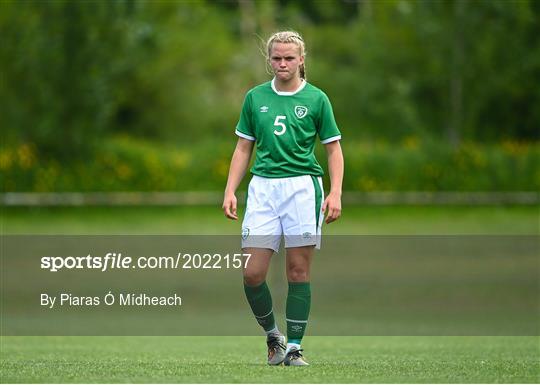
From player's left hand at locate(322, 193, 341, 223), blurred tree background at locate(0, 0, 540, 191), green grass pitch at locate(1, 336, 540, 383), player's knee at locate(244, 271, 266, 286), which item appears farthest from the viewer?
blurred tree background at locate(0, 0, 540, 191)

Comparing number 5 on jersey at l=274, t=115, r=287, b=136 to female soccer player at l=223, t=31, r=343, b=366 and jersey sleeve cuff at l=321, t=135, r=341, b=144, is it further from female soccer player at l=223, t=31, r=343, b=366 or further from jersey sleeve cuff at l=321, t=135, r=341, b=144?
jersey sleeve cuff at l=321, t=135, r=341, b=144

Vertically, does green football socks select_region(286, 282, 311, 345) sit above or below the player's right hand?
below

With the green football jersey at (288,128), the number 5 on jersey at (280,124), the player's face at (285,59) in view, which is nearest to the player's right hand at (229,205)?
the green football jersey at (288,128)

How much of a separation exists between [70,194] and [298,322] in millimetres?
21243

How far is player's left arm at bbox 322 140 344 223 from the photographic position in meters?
7.27

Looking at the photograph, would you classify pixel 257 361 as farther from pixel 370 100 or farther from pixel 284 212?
pixel 370 100

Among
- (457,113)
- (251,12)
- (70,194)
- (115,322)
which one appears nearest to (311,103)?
(115,322)

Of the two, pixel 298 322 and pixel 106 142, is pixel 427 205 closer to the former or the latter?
pixel 106 142

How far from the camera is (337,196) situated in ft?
23.9

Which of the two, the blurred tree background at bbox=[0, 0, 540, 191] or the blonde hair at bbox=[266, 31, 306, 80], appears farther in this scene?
the blurred tree background at bbox=[0, 0, 540, 191]

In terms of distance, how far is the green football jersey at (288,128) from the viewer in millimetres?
7363

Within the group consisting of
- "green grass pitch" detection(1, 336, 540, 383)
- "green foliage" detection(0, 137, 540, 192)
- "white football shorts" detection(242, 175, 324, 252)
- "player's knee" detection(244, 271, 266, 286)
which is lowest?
"green grass pitch" detection(1, 336, 540, 383)

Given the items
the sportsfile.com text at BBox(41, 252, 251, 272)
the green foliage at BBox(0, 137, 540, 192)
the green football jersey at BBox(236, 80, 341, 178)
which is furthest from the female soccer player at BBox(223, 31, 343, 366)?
the green foliage at BBox(0, 137, 540, 192)

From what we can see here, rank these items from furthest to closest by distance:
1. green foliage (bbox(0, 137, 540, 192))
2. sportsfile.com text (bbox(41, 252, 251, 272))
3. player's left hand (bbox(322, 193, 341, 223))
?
green foliage (bbox(0, 137, 540, 192)), sportsfile.com text (bbox(41, 252, 251, 272)), player's left hand (bbox(322, 193, 341, 223))
